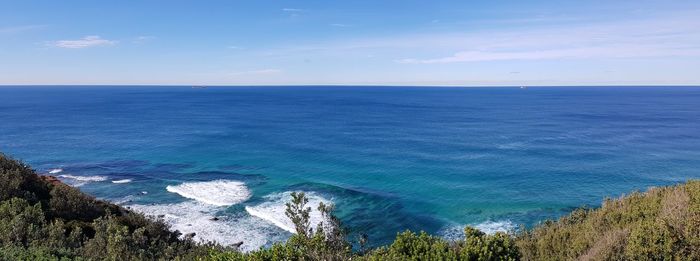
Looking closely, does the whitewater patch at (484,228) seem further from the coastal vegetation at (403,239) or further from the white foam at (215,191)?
the white foam at (215,191)

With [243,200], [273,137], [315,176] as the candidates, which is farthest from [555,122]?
[243,200]

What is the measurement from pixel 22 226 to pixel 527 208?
127 feet

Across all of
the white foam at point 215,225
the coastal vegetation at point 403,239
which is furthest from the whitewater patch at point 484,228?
the white foam at point 215,225

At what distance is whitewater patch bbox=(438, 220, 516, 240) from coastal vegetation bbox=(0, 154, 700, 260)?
38.5ft

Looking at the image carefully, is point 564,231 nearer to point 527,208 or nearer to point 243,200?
point 527,208

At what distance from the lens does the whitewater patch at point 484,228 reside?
3659 centimetres

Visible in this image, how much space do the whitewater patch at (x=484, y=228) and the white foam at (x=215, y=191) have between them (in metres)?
20.5

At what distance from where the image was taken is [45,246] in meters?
19.8

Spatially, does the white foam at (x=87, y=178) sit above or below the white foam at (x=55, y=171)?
below

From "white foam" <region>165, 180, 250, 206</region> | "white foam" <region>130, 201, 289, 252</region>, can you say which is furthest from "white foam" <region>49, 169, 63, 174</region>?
"white foam" <region>130, 201, 289, 252</region>

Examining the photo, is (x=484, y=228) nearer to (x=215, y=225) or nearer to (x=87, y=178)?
(x=215, y=225)

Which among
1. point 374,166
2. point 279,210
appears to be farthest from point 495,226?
point 374,166

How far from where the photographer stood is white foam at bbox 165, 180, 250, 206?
45.2m

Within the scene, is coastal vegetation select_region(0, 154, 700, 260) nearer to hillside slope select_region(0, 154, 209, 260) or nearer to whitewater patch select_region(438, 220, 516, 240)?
hillside slope select_region(0, 154, 209, 260)
